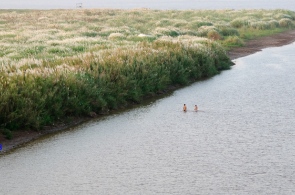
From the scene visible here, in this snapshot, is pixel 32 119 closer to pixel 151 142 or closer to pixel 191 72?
pixel 151 142

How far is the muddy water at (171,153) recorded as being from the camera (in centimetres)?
1070

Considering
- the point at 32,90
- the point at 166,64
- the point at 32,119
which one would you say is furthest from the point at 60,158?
the point at 166,64

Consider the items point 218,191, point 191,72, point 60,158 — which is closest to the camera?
point 218,191

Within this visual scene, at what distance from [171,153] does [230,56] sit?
848 inches

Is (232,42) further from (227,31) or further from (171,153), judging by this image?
(171,153)

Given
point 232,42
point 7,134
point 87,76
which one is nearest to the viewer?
point 7,134

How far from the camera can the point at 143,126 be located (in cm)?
1555

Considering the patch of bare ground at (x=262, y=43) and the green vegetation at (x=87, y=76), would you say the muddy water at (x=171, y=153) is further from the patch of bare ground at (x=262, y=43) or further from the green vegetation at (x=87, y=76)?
the patch of bare ground at (x=262, y=43)

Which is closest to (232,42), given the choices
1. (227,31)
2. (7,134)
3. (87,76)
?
(227,31)

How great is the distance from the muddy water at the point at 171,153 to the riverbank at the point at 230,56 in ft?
1.16

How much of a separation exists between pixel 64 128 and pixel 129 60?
6259 millimetres

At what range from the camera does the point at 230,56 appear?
3334cm

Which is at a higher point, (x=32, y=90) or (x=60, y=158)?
(x=32, y=90)

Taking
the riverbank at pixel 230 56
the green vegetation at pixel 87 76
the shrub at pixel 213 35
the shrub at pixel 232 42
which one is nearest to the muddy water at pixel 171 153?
the riverbank at pixel 230 56
